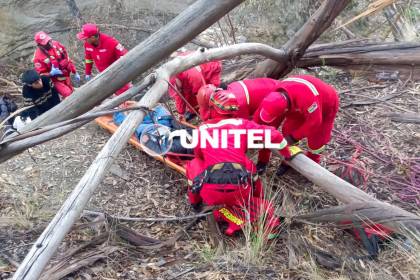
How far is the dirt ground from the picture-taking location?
344 cm

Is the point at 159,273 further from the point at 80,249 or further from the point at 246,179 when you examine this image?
the point at 246,179

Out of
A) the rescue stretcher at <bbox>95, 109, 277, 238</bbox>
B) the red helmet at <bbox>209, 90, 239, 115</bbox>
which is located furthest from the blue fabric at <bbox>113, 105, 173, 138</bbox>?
the red helmet at <bbox>209, 90, 239, 115</bbox>

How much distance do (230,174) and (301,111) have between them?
100cm

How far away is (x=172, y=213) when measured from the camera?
14.6 feet

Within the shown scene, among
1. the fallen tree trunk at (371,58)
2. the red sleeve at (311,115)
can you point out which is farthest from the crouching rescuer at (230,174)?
the fallen tree trunk at (371,58)

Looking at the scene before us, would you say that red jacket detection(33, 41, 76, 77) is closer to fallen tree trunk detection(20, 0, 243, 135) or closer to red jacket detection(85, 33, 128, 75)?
red jacket detection(85, 33, 128, 75)

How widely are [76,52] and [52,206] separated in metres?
4.16

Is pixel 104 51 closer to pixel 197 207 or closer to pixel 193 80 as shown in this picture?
pixel 193 80

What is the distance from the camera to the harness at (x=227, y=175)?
395cm

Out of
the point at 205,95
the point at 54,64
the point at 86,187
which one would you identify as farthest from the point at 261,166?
the point at 54,64

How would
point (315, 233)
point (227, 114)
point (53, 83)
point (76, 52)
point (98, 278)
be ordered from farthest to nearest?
point (76, 52) < point (53, 83) < point (227, 114) < point (315, 233) < point (98, 278)

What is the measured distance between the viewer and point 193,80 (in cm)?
532

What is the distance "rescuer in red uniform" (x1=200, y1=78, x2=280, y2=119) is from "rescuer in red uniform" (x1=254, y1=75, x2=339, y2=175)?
122 millimetres

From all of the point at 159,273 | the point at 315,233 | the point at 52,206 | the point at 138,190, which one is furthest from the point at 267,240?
Result: the point at 52,206
